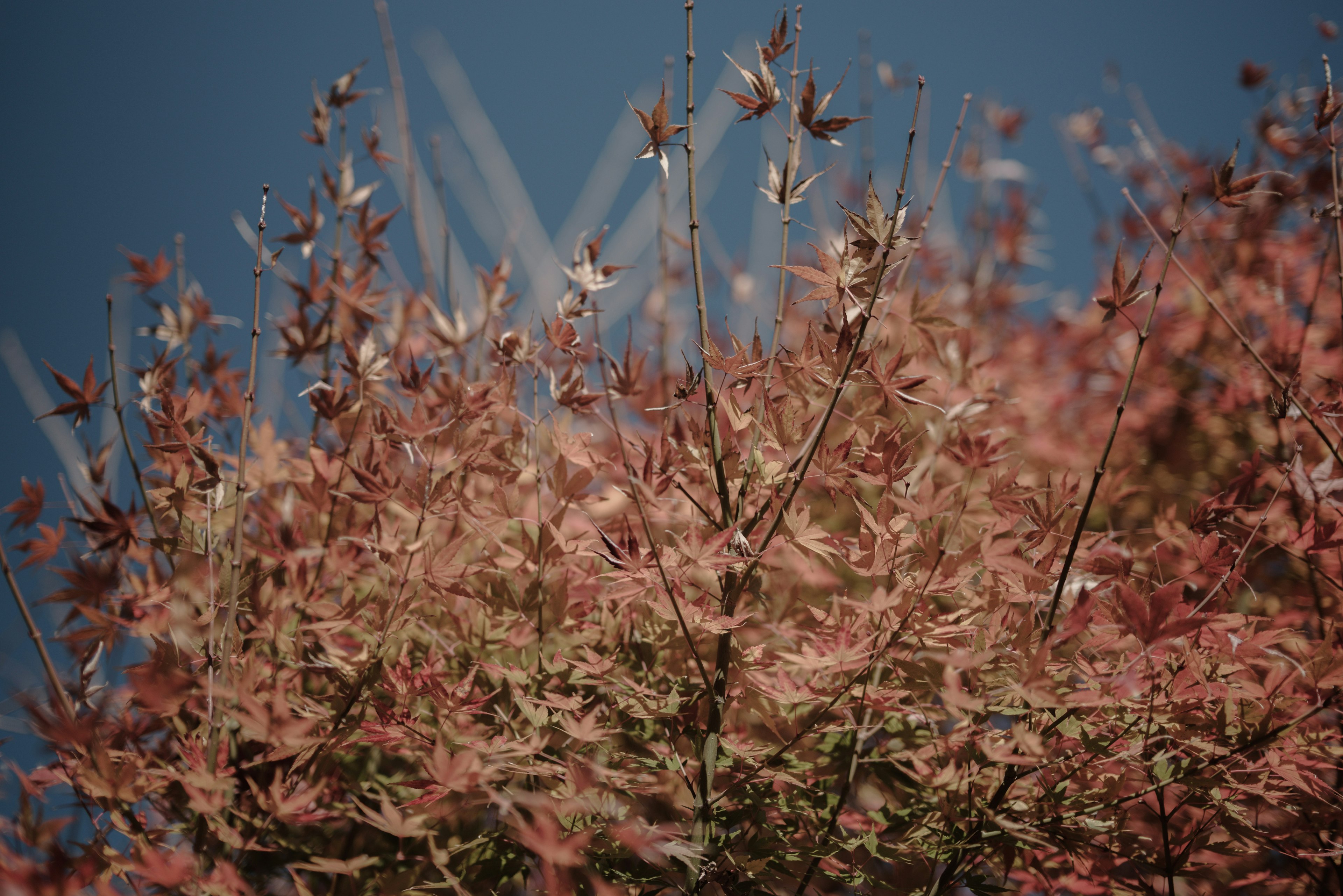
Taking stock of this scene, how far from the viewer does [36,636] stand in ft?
2.21

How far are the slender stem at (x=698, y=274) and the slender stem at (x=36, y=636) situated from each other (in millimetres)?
678

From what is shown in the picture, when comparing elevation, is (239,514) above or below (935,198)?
below

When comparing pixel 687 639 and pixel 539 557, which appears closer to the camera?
pixel 687 639

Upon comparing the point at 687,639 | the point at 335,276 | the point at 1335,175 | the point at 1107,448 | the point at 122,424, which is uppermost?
the point at 1335,175

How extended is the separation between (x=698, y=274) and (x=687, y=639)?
1.28 feet

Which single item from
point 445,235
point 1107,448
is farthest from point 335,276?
point 1107,448

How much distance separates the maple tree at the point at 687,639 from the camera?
673 mm

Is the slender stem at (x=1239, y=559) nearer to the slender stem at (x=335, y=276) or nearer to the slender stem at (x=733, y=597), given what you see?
the slender stem at (x=733, y=597)

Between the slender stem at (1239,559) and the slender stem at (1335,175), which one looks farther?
the slender stem at (1335,175)

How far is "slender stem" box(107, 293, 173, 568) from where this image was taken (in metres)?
0.86

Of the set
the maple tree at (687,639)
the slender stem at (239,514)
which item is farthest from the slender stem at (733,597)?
the slender stem at (239,514)

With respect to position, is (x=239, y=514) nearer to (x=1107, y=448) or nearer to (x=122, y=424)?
(x=122, y=424)

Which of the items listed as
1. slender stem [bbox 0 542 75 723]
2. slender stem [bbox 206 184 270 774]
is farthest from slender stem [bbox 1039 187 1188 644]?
slender stem [bbox 0 542 75 723]

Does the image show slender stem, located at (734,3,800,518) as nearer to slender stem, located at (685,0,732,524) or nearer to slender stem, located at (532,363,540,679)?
slender stem, located at (685,0,732,524)
